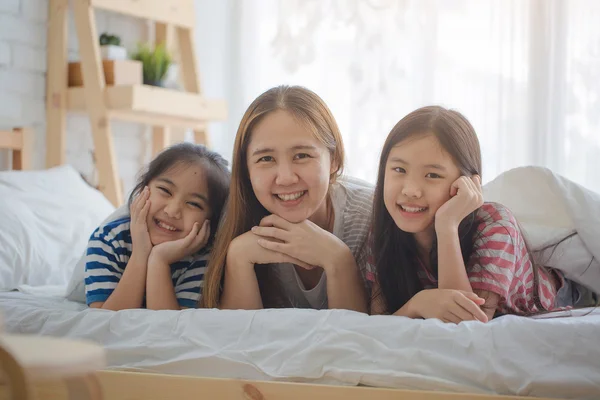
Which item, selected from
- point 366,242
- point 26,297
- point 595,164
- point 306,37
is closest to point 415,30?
point 306,37

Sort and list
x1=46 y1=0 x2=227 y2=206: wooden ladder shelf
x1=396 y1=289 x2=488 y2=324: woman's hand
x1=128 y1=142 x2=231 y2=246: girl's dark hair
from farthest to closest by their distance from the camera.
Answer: x1=46 y1=0 x2=227 y2=206: wooden ladder shelf, x1=128 y1=142 x2=231 y2=246: girl's dark hair, x1=396 y1=289 x2=488 y2=324: woman's hand

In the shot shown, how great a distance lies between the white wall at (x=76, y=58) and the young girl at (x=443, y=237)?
5.09 feet

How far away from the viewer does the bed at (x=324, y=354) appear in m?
0.93

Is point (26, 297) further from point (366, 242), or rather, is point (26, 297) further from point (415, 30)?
point (415, 30)

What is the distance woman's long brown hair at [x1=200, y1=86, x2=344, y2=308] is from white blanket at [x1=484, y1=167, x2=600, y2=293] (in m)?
0.40

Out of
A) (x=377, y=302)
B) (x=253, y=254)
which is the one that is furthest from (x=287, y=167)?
(x=377, y=302)

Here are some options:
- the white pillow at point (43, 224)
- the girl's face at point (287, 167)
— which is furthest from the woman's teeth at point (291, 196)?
the white pillow at point (43, 224)

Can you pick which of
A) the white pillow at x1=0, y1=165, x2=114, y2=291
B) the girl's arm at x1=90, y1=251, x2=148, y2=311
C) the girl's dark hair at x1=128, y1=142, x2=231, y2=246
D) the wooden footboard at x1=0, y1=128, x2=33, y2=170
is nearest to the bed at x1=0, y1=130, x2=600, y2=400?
the girl's arm at x1=90, y1=251, x2=148, y2=311

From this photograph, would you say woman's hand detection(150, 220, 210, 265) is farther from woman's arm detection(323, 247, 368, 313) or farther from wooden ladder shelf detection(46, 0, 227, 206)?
wooden ladder shelf detection(46, 0, 227, 206)

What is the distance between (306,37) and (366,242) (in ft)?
5.48

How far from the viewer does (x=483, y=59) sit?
2566 mm

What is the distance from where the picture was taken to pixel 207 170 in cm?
145

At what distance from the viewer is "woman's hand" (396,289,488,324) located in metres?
1.07

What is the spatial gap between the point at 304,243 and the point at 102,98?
4.56ft
